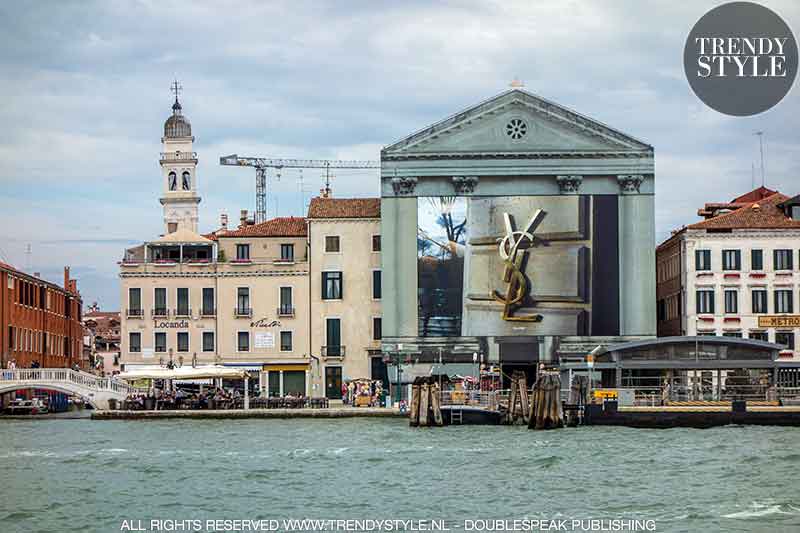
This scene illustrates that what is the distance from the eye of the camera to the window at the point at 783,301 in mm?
68125

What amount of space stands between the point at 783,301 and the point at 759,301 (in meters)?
0.99

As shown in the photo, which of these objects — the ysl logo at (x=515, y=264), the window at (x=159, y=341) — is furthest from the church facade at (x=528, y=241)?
Result: the window at (x=159, y=341)

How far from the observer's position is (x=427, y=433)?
165 ft

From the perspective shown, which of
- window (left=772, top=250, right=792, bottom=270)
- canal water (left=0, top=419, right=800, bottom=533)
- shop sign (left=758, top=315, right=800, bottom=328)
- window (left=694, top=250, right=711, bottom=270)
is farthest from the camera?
window (left=694, top=250, right=711, bottom=270)

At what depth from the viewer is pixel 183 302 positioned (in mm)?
71500

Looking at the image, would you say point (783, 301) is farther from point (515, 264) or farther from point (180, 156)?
point (180, 156)

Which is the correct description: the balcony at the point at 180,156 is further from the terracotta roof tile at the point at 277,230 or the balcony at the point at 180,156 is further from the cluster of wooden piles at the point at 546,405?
the cluster of wooden piles at the point at 546,405

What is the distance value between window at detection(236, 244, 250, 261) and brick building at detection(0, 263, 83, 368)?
9717mm

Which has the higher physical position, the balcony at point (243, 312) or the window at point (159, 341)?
the balcony at point (243, 312)

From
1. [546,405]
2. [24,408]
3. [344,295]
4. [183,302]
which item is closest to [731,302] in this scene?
[344,295]

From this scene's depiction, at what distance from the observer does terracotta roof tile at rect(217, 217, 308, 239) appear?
7281 cm

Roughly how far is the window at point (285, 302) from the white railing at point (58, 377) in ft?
32.8

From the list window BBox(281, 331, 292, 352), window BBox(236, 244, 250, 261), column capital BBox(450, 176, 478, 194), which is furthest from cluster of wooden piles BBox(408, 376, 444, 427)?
window BBox(236, 244, 250, 261)

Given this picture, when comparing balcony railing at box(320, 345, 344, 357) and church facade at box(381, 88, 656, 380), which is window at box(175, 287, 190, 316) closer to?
balcony railing at box(320, 345, 344, 357)
